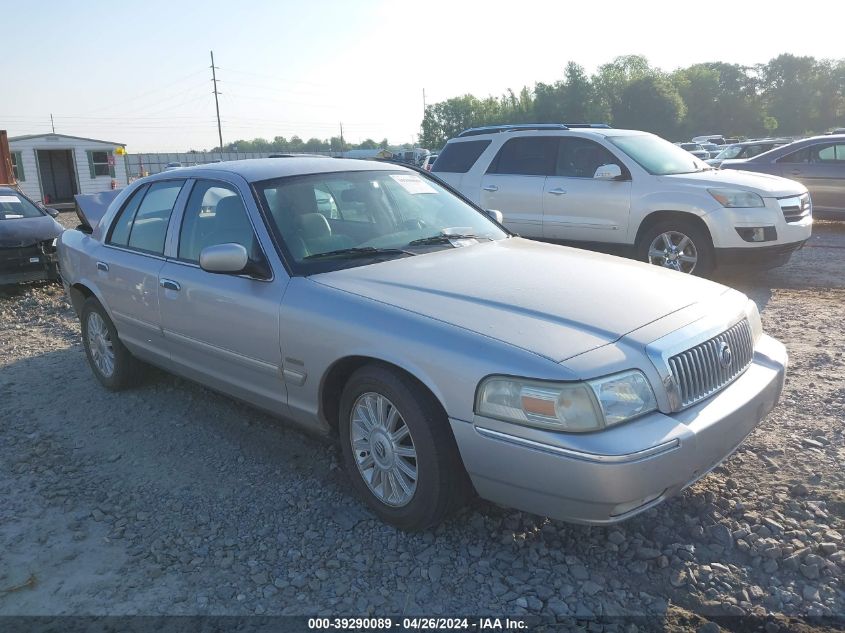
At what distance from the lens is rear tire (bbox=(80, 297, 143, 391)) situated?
205 inches

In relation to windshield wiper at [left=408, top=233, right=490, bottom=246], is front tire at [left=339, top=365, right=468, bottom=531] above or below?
below

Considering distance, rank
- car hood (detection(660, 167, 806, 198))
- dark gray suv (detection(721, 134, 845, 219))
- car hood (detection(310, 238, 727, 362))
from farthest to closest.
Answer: dark gray suv (detection(721, 134, 845, 219)) → car hood (detection(660, 167, 806, 198)) → car hood (detection(310, 238, 727, 362))

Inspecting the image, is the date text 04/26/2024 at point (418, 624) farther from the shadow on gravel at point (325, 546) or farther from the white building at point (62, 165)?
the white building at point (62, 165)

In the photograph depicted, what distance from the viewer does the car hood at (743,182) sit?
7.73 metres

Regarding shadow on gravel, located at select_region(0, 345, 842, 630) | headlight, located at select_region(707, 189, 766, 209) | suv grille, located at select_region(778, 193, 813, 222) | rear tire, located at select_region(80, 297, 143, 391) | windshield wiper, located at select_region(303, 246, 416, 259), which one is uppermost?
windshield wiper, located at select_region(303, 246, 416, 259)

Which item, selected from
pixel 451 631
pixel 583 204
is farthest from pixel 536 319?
pixel 583 204

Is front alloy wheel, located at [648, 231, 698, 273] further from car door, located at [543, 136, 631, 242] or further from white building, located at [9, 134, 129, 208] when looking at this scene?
white building, located at [9, 134, 129, 208]

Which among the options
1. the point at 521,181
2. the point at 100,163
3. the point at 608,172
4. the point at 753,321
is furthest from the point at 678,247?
the point at 100,163

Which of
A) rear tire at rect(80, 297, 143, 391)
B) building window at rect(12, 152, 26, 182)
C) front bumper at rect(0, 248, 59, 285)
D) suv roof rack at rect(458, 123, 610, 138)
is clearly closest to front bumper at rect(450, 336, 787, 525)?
rear tire at rect(80, 297, 143, 391)

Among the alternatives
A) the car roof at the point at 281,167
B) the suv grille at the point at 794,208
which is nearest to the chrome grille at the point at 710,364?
the car roof at the point at 281,167

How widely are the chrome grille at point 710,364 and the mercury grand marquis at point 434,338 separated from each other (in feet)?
0.04

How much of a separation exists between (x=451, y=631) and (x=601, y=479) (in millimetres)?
792

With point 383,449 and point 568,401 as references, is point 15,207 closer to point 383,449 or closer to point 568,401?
point 383,449

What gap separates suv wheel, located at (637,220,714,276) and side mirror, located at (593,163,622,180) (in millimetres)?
725
